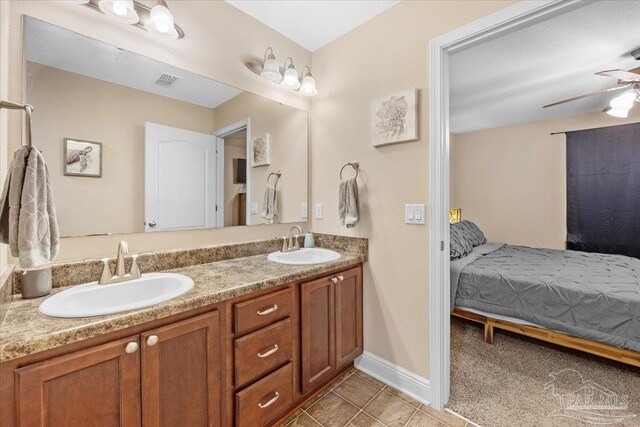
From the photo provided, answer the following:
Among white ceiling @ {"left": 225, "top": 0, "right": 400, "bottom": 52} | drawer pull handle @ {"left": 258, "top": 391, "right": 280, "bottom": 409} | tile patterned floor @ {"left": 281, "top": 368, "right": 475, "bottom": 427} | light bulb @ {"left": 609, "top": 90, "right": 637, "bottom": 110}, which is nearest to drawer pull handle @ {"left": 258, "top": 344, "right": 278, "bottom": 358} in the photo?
drawer pull handle @ {"left": 258, "top": 391, "right": 280, "bottom": 409}

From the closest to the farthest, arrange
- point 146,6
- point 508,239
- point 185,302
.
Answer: point 185,302
point 146,6
point 508,239

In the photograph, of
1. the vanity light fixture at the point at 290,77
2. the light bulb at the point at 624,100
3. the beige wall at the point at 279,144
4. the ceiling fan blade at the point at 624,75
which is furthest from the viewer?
the light bulb at the point at 624,100

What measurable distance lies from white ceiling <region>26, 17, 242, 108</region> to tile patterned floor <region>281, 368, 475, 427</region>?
1.90 m

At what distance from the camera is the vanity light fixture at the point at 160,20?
4.40ft

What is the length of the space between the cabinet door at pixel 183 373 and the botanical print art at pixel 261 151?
1.13m

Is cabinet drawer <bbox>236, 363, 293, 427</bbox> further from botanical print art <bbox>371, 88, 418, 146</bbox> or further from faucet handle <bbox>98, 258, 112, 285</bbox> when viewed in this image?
botanical print art <bbox>371, 88, 418, 146</bbox>

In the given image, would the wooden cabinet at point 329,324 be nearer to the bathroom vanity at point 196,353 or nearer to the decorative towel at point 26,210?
the bathroom vanity at point 196,353

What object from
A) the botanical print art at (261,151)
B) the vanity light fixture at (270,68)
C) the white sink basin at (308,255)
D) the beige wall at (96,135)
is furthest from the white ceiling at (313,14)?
the white sink basin at (308,255)

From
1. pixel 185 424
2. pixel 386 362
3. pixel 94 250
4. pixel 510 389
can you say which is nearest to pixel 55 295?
pixel 94 250

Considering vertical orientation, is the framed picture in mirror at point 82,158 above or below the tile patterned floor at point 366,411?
above

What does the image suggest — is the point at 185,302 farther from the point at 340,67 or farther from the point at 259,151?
the point at 340,67

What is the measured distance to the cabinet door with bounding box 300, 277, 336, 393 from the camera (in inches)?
59.6

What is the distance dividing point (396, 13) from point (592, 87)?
2.78 metres

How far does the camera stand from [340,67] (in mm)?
2082
